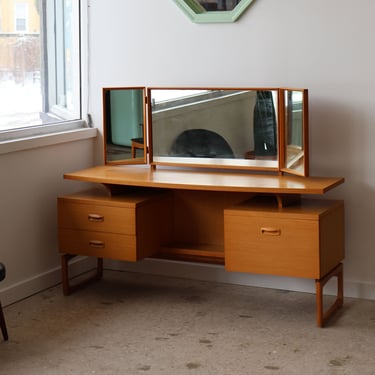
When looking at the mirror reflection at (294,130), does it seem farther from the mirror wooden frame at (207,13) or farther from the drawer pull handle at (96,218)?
the drawer pull handle at (96,218)

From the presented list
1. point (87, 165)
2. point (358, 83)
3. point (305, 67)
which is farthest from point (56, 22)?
point (358, 83)

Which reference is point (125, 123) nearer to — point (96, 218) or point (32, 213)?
point (96, 218)

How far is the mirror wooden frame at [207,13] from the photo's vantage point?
155 inches

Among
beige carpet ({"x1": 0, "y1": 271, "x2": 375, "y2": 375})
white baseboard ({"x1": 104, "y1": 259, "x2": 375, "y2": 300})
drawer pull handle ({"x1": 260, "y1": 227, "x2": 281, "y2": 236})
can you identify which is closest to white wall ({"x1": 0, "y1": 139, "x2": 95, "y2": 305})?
beige carpet ({"x1": 0, "y1": 271, "x2": 375, "y2": 375})

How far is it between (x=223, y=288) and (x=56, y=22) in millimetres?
1696

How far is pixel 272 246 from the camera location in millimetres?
3533

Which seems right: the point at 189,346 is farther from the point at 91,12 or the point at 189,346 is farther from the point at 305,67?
the point at 91,12

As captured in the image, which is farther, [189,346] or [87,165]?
[87,165]

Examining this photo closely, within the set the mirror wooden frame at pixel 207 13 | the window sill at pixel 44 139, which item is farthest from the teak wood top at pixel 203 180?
the mirror wooden frame at pixel 207 13

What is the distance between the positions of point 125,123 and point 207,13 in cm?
70

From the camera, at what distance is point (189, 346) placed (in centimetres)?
331

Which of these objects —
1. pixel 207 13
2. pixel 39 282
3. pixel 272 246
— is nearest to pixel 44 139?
pixel 39 282

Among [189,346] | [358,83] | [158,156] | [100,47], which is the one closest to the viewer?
[189,346]

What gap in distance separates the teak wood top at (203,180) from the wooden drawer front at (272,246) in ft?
0.45
